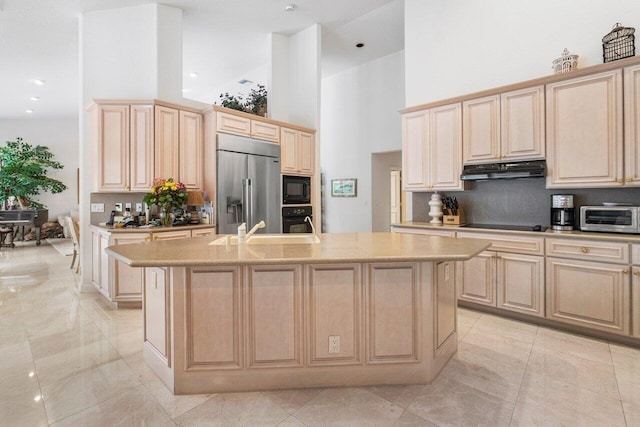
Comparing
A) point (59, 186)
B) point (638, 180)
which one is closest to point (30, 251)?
point (59, 186)

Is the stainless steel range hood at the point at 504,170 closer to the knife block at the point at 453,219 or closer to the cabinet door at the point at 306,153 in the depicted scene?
the knife block at the point at 453,219

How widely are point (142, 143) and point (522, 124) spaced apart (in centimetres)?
425

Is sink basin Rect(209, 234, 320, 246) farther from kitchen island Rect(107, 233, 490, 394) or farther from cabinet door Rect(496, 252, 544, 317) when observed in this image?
cabinet door Rect(496, 252, 544, 317)

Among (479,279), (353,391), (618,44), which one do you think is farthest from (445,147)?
(353,391)

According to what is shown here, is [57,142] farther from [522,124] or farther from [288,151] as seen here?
[522,124]

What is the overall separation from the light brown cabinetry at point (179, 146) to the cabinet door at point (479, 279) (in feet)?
11.3

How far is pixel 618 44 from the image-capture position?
297 cm

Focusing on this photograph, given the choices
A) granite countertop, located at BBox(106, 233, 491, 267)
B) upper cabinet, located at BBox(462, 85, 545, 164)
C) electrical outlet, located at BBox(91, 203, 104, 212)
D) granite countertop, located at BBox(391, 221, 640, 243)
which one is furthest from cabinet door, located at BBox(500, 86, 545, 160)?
electrical outlet, located at BBox(91, 203, 104, 212)

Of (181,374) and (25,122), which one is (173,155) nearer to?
(181,374)

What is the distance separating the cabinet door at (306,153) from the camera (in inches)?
209

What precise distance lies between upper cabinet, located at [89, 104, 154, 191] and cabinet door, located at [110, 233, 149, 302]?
685 mm

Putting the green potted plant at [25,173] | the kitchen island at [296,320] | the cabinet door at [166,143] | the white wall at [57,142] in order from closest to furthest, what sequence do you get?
the kitchen island at [296,320] → the cabinet door at [166,143] → the green potted plant at [25,173] → the white wall at [57,142]

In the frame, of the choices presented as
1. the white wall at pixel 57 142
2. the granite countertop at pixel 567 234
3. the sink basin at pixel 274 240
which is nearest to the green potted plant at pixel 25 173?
the white wall at pixel 57 142

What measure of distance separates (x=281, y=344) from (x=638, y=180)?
10.4 feet
